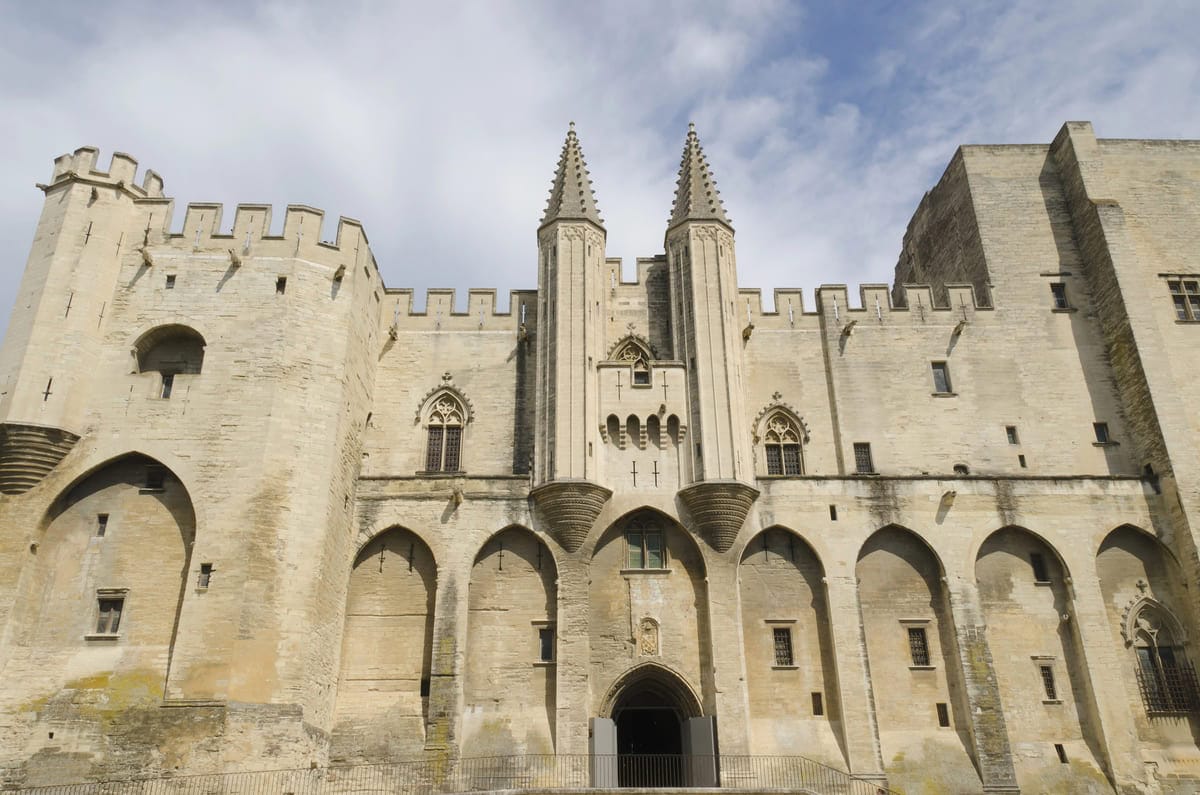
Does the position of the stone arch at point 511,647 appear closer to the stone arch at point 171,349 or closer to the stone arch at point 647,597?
the stone arch at point 647,597

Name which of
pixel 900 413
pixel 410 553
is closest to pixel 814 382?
pixel 900 413

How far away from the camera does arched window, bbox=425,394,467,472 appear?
24094mm

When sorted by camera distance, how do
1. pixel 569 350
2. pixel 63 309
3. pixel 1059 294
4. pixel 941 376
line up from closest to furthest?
pixel 63 309 → pixel 569 350 → pixel 941 376 → pixel 1059 294

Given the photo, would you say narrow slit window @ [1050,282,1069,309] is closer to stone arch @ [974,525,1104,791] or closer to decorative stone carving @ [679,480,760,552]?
stone arch @ [974,525,1104,791]

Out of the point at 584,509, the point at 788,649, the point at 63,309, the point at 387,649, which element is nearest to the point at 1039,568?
the point at 788,649

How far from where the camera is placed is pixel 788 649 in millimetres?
21594

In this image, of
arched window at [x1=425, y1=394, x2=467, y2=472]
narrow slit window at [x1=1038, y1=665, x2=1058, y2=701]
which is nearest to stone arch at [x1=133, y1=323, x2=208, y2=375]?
arched window at [x1=425, y1=394, x2=467, y2=472]

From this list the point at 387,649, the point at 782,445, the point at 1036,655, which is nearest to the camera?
the point at 387,649

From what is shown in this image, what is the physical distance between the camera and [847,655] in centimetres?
2077

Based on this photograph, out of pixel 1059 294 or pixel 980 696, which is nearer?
pixel 980 696

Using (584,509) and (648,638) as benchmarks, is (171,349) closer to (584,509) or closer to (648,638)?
(584,509)

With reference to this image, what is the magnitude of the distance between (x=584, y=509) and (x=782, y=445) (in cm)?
623

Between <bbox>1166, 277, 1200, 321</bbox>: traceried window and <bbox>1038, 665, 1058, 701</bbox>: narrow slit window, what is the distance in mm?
11044

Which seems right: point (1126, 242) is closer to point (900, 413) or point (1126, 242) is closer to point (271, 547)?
point (900, 413)
